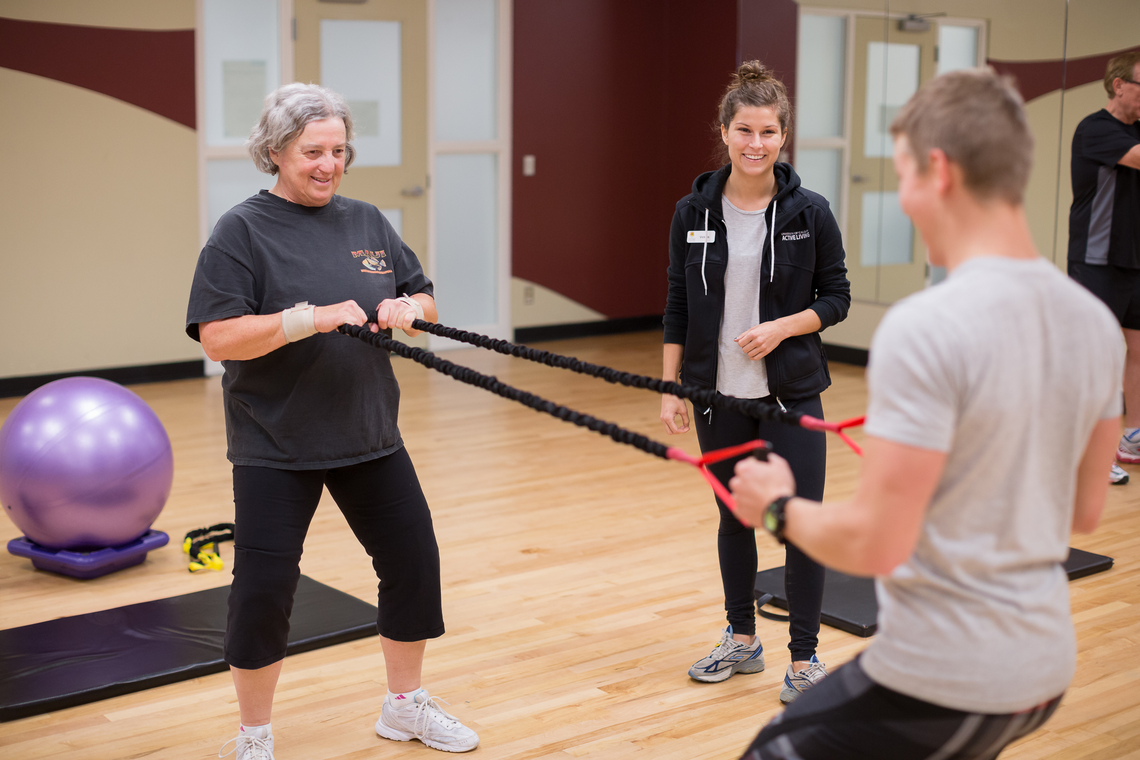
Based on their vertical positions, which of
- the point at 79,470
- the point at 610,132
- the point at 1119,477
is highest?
the point at 610,132

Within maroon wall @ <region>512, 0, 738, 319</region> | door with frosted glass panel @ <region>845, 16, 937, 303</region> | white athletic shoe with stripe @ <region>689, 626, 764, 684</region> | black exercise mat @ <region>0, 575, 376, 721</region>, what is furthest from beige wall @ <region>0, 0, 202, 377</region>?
white athletic shoe with stripe @ <region>689, 626, 764, 684</region>

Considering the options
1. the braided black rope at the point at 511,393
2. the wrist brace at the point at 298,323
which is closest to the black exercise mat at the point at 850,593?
the braided black rope at the point at 511,393

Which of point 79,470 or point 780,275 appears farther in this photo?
point 79,470

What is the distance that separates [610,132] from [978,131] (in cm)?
739

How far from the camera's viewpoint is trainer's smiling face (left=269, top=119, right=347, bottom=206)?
7.59 feet

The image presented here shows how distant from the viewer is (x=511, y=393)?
191cm

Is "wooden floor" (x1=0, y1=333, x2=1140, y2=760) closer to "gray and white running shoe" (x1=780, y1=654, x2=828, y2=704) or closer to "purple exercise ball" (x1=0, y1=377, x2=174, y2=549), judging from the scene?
"gray and white running shoe" (x1=780, y1=654, x2=828, y2=704)

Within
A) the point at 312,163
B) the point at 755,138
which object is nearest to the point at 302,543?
the point at 312,163

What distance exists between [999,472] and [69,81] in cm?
612

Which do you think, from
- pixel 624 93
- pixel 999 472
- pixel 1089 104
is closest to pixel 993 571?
pixel 999 472

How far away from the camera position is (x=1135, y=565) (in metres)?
3.80

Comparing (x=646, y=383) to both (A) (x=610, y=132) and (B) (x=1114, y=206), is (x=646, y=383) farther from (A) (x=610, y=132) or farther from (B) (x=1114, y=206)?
(A) (x=610, y=132)

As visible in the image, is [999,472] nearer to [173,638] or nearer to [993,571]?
[993,571]

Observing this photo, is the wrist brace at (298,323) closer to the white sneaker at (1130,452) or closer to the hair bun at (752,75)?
the hair bun at (752,75)
